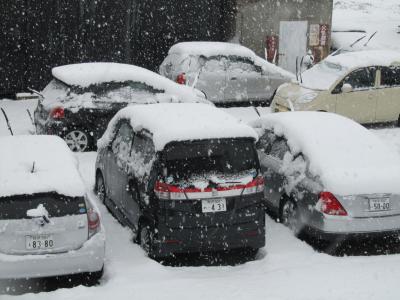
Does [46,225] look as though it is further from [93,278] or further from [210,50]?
[210,50]

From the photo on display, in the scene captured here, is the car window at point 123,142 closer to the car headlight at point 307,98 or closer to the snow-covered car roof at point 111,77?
A: the snow-covered car roof at point 111,77

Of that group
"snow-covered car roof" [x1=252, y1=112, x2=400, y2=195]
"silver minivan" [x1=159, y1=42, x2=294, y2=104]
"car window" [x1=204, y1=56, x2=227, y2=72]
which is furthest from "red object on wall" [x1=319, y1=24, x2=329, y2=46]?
"snow-covered car roof" [x1=252, y1=112, x2=400, y2=195]

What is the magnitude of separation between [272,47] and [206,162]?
15229 millimetres

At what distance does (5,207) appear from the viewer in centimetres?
714

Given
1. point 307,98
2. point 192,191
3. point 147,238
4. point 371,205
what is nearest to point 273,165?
point 371,205

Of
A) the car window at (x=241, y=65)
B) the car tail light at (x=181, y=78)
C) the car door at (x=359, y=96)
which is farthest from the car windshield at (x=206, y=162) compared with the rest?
the car window at (x=241, y=65)

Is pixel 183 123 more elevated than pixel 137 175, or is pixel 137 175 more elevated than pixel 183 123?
pixel 183 123

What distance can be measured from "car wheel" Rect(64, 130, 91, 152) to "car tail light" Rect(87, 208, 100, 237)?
19.8 ft

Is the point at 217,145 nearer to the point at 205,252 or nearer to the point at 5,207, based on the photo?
the point at 205,252

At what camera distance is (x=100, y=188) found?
10688mm

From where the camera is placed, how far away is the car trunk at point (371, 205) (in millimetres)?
8781

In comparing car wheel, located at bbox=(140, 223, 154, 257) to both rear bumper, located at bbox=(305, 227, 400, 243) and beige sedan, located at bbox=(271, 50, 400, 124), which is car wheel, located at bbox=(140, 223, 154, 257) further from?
beige sedan, located at bbox=(271, 50, 400, 124)

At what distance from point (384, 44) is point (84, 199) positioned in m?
28.7

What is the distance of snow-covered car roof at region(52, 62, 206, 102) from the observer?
13703 millimetres
